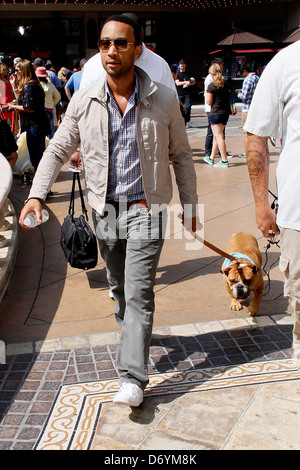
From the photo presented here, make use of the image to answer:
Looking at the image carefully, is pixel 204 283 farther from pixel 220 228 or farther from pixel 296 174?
pixel 296 174

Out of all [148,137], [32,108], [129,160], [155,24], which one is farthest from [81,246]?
[155,24]

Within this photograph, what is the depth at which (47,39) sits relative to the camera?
28672 mm

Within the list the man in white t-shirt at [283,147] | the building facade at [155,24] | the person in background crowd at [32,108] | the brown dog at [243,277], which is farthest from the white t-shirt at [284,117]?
the building facade at [155,24]

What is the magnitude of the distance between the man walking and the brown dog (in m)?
1.18

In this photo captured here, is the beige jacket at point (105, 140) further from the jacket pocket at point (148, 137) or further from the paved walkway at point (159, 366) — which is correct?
the paved walkway at point (159, 366)

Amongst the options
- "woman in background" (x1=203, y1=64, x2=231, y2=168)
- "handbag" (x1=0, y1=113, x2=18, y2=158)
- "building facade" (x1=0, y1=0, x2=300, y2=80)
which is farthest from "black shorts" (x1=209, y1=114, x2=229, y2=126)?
"building facade" (x1=0, y1=0, x2=300, y2=80)

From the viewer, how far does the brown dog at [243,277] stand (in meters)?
4.18

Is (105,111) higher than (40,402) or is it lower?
higher

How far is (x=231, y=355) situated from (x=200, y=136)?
12.6 m

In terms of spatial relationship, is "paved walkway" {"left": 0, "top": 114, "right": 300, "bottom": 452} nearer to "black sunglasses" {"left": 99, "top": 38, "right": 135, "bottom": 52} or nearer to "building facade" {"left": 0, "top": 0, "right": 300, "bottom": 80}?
"black sunglasses" {"left": 99, "top": 38, "right": 135, "bottom": 52}

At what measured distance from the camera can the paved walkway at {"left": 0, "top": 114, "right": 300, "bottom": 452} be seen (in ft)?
9.44

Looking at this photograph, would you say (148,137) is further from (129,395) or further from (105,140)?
(129,395)

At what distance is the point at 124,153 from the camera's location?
123 inches
